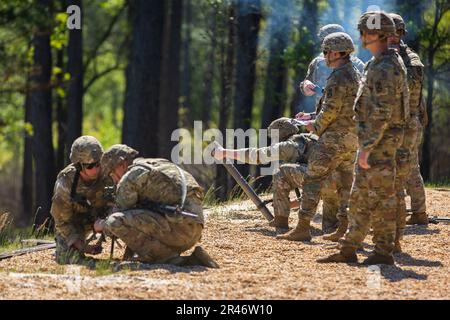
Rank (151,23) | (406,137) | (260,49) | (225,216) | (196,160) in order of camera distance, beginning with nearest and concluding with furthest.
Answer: (406,137), (225,216), (151,23), (260,49), (196,160)

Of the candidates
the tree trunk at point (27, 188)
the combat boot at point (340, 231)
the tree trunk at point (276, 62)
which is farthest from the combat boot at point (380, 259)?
the tree trunk at point (27, 188)

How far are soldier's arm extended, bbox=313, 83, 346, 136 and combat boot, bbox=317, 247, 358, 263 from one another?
1.55 metres

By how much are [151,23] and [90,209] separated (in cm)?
930

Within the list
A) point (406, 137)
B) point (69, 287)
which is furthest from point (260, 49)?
point (69, 287)

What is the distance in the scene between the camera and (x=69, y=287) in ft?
24.0

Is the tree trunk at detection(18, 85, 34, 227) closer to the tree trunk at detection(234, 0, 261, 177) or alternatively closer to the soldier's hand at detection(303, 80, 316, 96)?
the tree trunk at detection(234, 0, 261, 177)

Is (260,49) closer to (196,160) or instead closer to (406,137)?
(196,160)

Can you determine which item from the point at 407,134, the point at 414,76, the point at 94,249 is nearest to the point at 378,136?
the point at 407,134

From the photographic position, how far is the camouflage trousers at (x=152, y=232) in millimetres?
8305

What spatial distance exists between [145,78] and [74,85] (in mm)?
4673

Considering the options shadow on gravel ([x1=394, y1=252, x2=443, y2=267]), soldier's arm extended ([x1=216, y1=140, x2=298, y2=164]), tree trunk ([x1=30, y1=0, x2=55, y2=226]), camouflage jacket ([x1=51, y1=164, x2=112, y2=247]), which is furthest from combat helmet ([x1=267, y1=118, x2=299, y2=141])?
tree trunk ([x1=30, y1=0, x2=55, y2=226])

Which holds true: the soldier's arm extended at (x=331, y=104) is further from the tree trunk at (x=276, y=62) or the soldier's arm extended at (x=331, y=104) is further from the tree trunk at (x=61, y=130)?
the tree trunk at (x=61, y=130)

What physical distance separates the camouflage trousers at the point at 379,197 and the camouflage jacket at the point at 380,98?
15 centimetres

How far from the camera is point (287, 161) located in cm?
1098
